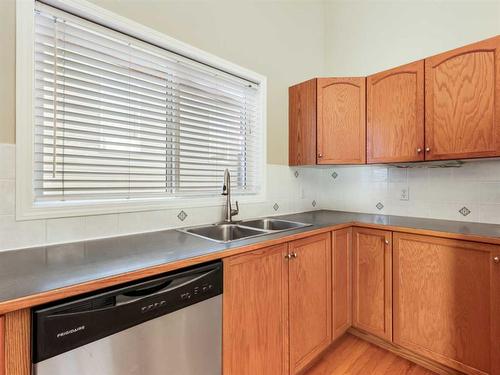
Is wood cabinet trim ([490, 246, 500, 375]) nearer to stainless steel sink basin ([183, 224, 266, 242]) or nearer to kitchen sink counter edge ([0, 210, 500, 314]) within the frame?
kitchen sink counter edge ([0, 210, 500, 314])

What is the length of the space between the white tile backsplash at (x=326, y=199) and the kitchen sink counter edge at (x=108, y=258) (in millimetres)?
72

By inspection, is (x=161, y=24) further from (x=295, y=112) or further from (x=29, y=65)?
(x=295, y=112)

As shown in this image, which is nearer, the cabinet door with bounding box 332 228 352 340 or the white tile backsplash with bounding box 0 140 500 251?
the white tile backsplash with bounding box 0 140 500 251

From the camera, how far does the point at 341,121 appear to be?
2.23 m

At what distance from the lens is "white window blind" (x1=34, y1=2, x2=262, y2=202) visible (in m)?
1.28

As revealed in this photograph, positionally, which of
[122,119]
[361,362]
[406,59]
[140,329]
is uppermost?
[406,59]

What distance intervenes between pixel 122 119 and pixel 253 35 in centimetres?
128

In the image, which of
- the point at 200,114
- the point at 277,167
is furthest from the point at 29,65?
the point at 277,167

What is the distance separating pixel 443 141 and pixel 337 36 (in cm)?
160

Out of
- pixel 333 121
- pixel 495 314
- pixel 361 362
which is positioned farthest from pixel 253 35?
pixel 361 362

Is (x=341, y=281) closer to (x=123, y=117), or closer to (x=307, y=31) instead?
(x=123, y=117)

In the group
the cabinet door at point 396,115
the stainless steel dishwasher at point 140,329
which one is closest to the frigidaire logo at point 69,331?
the stainless steel dishwasher at point 140,329

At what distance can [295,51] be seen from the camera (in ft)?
8.32

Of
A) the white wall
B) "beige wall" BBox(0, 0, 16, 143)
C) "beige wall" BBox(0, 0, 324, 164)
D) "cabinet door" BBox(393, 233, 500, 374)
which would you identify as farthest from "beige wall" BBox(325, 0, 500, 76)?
"beige wall" BBox(0, 0, 16, 143)
